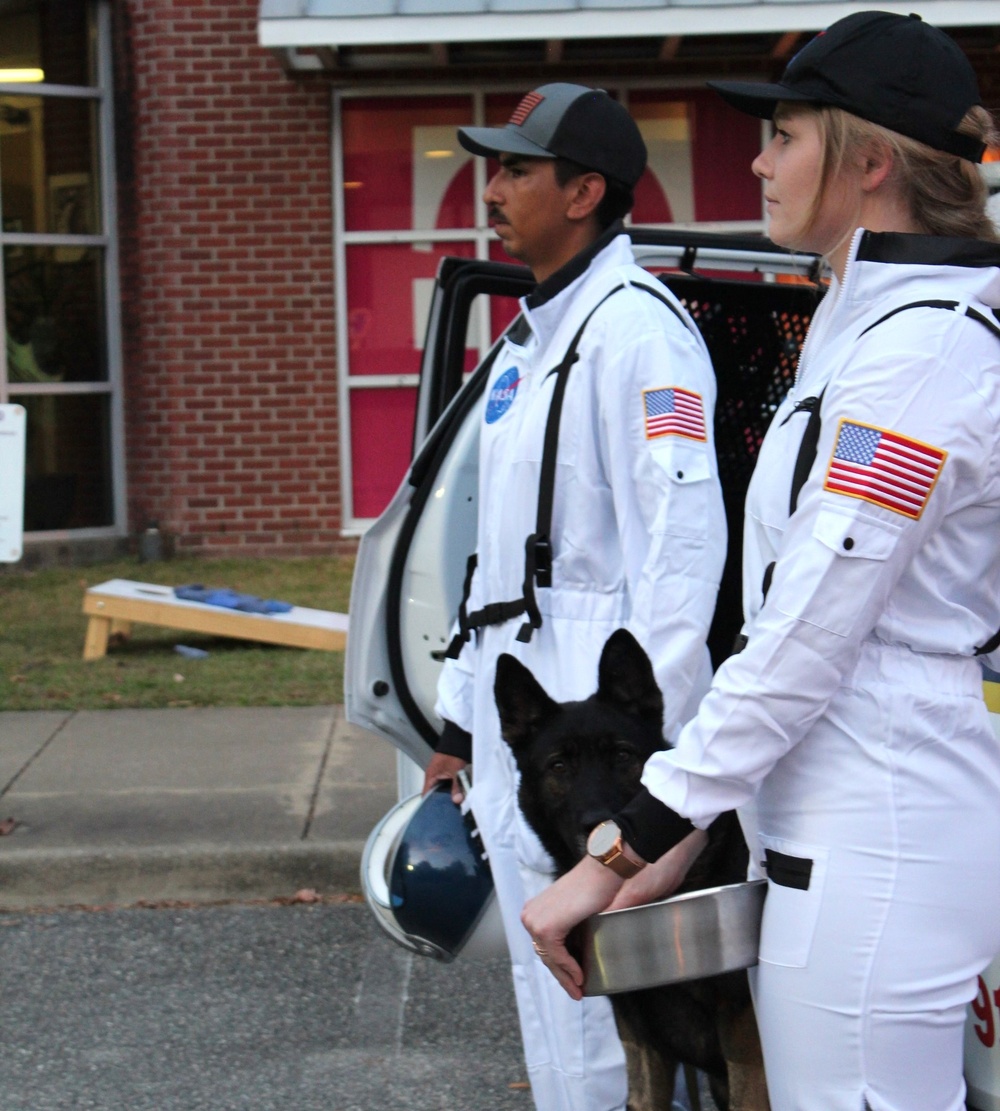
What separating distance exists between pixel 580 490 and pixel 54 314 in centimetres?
977

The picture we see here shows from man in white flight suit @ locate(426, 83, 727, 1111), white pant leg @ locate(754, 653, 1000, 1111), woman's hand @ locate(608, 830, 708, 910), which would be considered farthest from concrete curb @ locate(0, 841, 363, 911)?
white pant leg @ locate(754, 653, 1000, 1111)

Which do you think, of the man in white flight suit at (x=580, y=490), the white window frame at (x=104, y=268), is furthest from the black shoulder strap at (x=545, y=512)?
the white window frame at (x=104, y=268)

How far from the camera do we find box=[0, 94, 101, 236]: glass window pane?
11664mm

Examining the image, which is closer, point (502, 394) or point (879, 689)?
point (879, 689)

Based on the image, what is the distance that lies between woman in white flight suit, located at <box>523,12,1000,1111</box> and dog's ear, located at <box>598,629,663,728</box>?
0.76m

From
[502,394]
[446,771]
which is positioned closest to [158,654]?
[446,771]

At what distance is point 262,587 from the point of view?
34.9 feet

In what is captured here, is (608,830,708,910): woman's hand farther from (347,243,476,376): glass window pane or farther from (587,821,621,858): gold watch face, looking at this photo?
(347,243,476,376): glass window pane

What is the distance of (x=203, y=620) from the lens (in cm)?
873

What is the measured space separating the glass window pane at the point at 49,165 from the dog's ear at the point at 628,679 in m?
10.1

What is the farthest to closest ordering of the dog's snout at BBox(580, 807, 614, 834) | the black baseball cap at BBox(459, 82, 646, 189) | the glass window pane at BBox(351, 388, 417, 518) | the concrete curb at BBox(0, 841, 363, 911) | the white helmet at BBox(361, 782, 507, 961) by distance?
the glass window pane at BBox(351, 388, 417, 518) < the concrete curb at BBox(0, 841, 363, 911) < the white helmet at BBox(361, 782, 507, 961) < the black baseball cap at BBox(459, 82, 646, 189) < the dog's snout at BBox(580, 807, 614, 834)

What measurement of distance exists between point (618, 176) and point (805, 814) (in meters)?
1.76

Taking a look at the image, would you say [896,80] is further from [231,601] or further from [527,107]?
[231,601]

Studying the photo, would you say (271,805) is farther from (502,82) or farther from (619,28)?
(502,82)
